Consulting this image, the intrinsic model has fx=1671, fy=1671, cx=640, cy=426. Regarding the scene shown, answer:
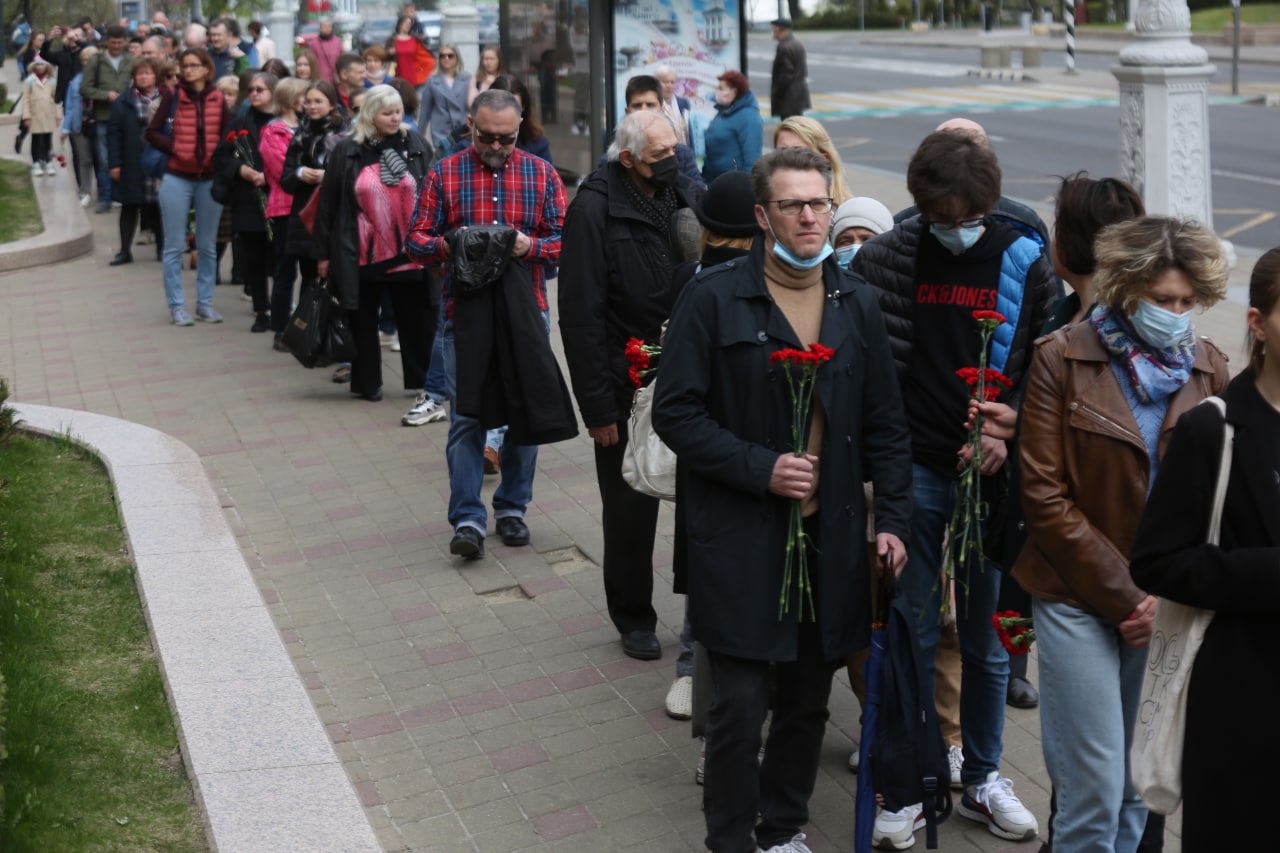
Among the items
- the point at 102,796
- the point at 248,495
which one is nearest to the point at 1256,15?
the point at 248,495

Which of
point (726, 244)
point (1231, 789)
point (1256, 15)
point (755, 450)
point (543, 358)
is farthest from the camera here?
point (1256, 15)

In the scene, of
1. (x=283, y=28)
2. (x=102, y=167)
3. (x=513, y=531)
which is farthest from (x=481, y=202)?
(x=283, y=28)

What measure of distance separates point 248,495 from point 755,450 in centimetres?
474

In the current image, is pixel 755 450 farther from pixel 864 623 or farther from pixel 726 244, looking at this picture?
A: pixel 726 244

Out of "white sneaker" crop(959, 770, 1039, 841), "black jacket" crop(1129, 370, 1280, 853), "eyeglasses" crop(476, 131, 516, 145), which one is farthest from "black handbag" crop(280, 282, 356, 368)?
"black jacket" crop(1129, 370, 1280, 853)

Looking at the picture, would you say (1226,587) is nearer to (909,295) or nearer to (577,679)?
(909,295)

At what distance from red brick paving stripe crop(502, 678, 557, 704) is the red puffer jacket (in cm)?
738

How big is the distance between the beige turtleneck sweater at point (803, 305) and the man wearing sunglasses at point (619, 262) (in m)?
1.42

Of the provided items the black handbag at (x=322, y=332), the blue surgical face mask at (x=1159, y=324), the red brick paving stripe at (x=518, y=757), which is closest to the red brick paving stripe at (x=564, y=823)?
the red brick paving stripe at (x=518, y=757)

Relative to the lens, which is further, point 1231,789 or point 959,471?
point 959,471

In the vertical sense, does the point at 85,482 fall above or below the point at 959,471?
below

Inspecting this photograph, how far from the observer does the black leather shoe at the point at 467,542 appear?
23.3ft

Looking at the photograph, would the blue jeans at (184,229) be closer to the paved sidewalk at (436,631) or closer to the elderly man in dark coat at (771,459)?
the paved sidewalk at (436,631)

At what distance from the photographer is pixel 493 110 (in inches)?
278
